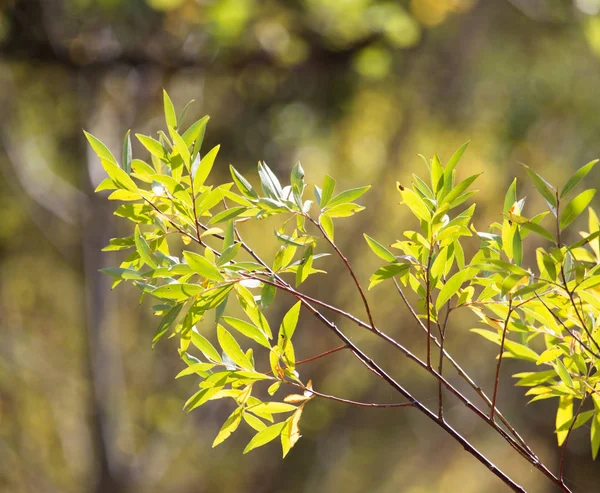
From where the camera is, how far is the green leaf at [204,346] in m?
0.48

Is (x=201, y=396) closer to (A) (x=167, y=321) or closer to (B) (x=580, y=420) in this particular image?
(A) (x=167, y=321)

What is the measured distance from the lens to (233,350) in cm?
50

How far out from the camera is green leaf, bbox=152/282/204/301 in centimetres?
45

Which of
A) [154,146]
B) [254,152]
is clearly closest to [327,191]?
[154,146]

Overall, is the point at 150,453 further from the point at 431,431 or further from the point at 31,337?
the point at 431,431

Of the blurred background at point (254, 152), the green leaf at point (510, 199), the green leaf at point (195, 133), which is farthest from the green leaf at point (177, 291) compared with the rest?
the blurred background at point (254, 152)

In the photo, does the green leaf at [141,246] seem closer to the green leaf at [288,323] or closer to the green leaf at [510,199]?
A: the green leaf at [288,323]

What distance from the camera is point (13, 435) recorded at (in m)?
4.08

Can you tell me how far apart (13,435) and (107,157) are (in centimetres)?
416

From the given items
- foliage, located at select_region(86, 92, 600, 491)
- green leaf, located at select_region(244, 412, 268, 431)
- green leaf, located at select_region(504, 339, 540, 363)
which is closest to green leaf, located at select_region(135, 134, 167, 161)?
foliage, located at select_region(86, 92, 600, 491)

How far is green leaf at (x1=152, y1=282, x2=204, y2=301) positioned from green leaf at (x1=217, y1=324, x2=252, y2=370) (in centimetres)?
5

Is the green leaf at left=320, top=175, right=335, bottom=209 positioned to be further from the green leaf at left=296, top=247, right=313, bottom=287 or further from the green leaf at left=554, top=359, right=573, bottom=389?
the green leaf at left=554, top=359, right=573, bottom=389

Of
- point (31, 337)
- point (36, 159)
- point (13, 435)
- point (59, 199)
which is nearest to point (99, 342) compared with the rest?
point (59, 199)

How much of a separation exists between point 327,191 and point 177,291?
0.14m
